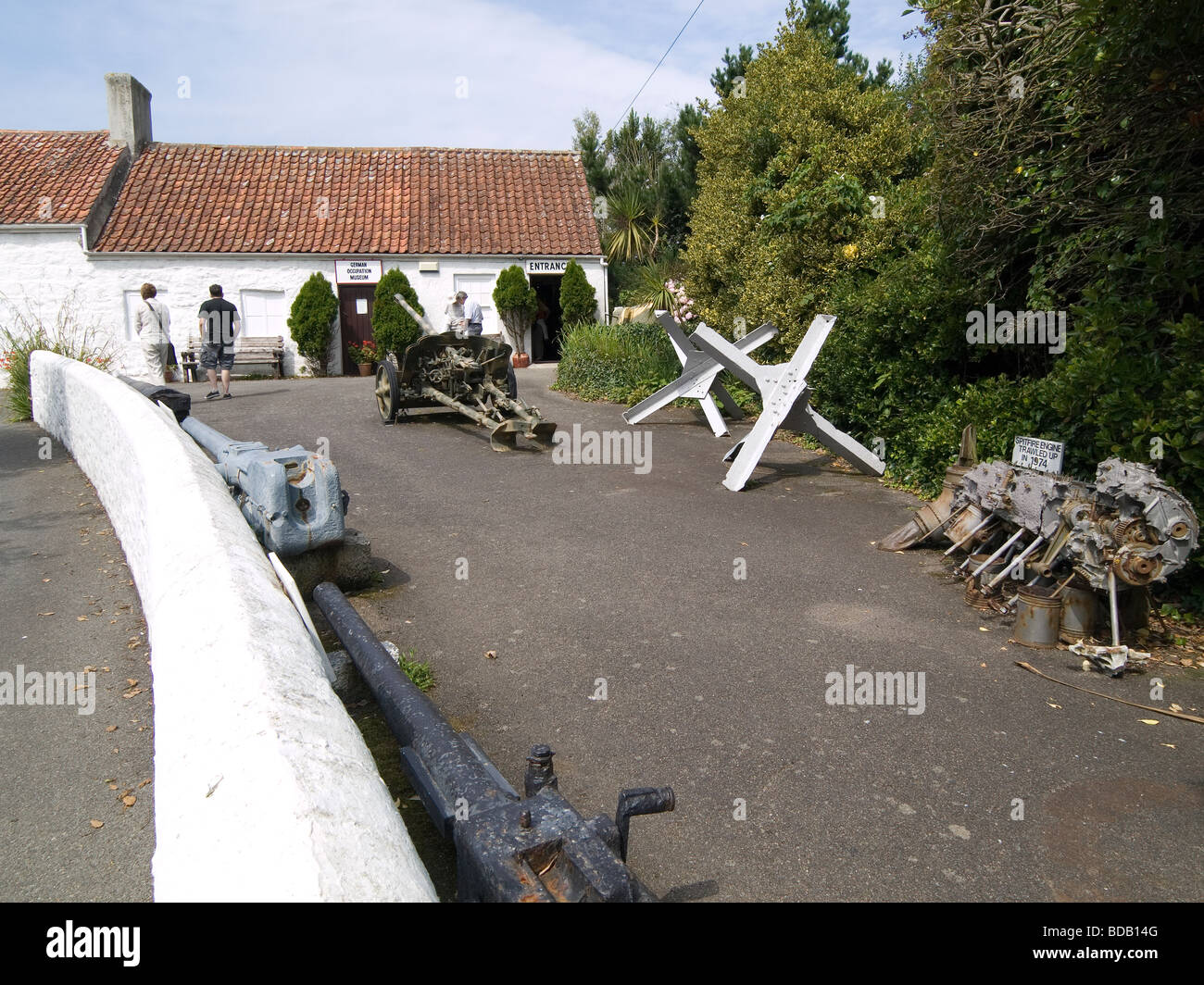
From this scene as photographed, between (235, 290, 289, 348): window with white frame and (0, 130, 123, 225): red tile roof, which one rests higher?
(0, 130, 123, 225): red tile roof

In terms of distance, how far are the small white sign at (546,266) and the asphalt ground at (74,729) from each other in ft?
54.3

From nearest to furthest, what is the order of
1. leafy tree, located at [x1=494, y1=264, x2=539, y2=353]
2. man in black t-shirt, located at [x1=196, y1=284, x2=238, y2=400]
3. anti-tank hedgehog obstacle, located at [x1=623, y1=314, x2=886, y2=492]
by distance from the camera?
anti-tank hedgehog obstacle, located at [x1=623, y1=314, x2=886, y2=492], man in black t-shirt, located at [x1=196, y1=284, x2=238, y2=400], leafy tree, located at [x1=494, y1=264, x2=539, y2=353]

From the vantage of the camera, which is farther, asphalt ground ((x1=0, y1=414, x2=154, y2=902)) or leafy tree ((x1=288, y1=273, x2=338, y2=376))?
leafy tree ((x1=288, y1=273, x2=338, y2=376))

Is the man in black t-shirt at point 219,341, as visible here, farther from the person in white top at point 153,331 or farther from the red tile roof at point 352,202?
Result: the red tile roof at point 352,202

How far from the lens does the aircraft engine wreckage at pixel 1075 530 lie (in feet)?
15.3

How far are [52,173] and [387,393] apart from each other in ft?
50.6

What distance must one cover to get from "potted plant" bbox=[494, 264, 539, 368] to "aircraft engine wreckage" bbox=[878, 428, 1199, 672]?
17369mm

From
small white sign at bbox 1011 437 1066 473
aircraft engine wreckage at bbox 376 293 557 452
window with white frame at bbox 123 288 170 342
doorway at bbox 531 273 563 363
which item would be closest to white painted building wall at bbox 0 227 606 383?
window with white frame at bbox 123 288 170 342

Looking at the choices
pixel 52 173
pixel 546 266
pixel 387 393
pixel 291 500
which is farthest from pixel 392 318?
pixel 291 500

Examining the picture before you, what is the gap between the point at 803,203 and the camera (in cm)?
1259

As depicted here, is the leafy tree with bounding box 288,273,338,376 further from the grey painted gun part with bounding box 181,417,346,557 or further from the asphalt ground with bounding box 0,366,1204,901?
the grey painted gun part with bounding box 181,417,346,557

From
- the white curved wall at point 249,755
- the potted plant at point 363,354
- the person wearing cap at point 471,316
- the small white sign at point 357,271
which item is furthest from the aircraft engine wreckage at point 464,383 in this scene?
the small white sign at point 357,271

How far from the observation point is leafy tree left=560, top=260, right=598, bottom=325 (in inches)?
898
